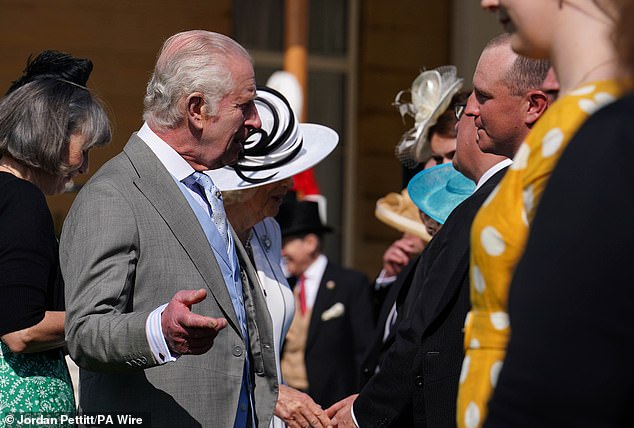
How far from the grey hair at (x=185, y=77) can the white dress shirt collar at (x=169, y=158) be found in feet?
0.19

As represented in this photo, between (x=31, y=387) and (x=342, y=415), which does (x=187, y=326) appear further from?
(x=342, y=415)

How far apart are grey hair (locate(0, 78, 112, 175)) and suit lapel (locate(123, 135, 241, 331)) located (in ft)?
1.60

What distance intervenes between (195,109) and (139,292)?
601 mm

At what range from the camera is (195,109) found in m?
3.05

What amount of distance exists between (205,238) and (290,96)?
178 inches

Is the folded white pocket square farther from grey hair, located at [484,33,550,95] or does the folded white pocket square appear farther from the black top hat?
grey hair, located at [484,33,550,95]

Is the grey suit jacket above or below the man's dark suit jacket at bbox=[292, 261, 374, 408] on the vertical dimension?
above

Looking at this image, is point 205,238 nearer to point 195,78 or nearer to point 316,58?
point 195,78

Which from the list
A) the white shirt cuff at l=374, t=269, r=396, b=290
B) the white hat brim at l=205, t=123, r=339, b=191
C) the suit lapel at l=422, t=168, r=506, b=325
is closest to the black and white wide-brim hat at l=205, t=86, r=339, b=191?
the white hat brim at l=205, t=123, r=339, b=191

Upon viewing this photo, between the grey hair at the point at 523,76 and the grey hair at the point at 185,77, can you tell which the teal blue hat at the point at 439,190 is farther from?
the grey hair at the point at 185,77

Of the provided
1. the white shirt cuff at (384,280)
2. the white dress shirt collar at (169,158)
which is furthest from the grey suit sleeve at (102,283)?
the white shirt cuff at (384,280)

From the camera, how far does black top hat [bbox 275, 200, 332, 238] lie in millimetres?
7316

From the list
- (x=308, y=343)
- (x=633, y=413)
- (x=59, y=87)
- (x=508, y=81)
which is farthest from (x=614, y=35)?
(x=308, y=343)

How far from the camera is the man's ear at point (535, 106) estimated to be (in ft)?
9.52
